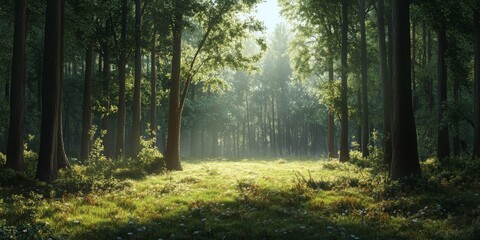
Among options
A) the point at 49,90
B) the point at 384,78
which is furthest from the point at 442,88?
the point at 49,90

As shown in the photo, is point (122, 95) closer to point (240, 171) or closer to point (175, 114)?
point (175, 114)

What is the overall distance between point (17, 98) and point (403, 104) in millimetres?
16204

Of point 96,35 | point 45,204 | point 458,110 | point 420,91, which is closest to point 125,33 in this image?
point 96,35

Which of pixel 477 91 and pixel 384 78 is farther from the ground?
pixel 384 78

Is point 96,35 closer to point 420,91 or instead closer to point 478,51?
point 478,51

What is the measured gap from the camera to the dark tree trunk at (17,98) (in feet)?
57.6

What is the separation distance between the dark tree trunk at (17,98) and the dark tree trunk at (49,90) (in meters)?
2.52

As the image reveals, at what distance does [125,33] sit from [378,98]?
3431cm

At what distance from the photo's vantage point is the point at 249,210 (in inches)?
467

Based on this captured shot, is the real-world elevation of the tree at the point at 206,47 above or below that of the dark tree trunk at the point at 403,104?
above

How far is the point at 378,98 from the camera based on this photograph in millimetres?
51062

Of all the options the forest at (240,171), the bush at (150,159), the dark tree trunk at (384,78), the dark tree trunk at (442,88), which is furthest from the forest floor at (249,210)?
the dark tree trunk at (442,88)

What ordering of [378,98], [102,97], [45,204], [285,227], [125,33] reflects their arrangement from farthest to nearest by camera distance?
[378,98] < [102,97] < [125,33] < [45,204] < [285,227]

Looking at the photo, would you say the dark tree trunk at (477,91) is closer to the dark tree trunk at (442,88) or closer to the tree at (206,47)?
the dark tree trunk at (442,88)
